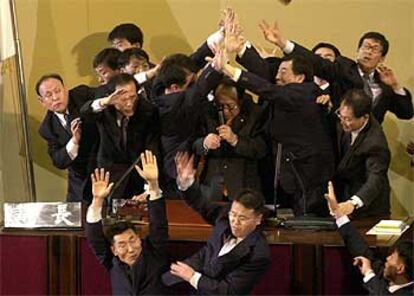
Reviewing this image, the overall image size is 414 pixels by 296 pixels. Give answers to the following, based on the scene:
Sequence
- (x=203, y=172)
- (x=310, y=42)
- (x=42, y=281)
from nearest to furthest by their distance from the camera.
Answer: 1. (x=42, y=281)
2. (x=203, y=172)
3. (x=310, y=42)

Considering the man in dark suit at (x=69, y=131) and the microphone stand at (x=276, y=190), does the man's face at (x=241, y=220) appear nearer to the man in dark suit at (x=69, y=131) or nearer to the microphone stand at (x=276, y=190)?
the microphone stand at (x=276, y=190)

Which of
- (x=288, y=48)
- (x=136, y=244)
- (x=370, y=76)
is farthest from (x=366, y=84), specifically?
(x=136, y=244)

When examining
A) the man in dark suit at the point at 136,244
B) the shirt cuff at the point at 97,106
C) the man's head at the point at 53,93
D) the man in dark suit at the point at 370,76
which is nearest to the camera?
the man in dark suit at the point at 136,244

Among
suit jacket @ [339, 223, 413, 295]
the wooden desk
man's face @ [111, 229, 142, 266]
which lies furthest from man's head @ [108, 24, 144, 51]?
suit jacket @ [339, 223, 413, 295]

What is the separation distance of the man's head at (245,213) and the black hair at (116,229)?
402mm

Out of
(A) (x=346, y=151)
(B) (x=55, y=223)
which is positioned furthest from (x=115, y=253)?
(A) (x=346, y=151)

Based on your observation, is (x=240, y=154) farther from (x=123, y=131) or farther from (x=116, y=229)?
(x=116, y=229)

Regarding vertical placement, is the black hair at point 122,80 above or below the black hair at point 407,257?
above

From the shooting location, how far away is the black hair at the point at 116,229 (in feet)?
11.7

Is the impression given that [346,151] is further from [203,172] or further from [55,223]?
[55,223]

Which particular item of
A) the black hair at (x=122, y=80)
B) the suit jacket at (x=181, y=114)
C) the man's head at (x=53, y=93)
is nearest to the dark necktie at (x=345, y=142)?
the suit jacket at (x=181, y=114)

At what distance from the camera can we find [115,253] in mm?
3600

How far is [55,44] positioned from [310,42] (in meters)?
1.63

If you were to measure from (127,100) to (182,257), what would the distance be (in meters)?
0.79
